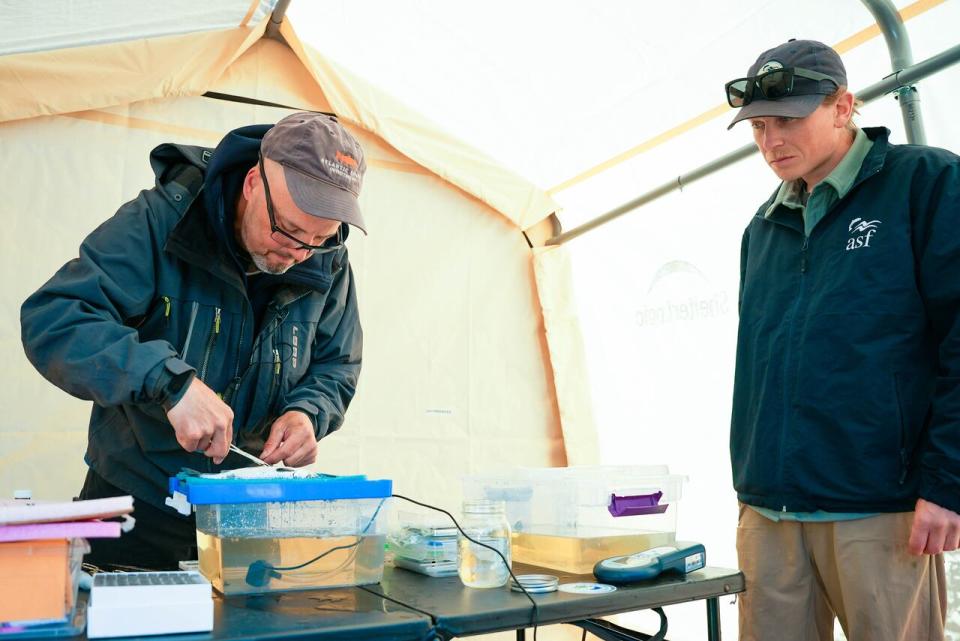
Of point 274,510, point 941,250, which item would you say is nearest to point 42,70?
point 274,510

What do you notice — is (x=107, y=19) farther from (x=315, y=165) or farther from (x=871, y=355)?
(x=871, y=355)

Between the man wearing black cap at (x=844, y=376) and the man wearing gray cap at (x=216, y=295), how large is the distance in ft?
3.04

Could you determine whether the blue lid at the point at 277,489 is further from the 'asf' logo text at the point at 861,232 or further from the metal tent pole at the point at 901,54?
the metal tent pole at the point at 901,54

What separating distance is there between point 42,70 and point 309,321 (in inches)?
55.6

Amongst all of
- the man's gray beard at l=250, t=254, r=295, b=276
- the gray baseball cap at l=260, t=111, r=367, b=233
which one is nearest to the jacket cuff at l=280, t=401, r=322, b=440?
the man's gray beard at l=250, t=254, r=295, b=276

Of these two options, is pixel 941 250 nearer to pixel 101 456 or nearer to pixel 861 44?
pixel 861 44

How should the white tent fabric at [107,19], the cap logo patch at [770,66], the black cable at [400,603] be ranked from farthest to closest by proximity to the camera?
the white tent fabric at [107,19] < the cap logo patch at [770,66] < the black cable at [400,603]

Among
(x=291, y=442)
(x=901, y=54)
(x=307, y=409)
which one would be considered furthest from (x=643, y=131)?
(x=291, y=442)

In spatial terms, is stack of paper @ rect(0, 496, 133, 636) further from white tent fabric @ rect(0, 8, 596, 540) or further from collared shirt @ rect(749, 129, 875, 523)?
white tent fabric @ rect(0, 8, 596, 540)

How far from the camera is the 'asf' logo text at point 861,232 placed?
1.51 meters

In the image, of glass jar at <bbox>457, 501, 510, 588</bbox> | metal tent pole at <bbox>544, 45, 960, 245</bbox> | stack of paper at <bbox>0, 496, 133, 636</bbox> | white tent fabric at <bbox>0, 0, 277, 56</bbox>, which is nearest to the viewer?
stack of paper at <bbox>0, 496, 133, 636</bbox>

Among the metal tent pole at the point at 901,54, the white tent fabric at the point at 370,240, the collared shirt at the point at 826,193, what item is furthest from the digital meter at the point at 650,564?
the white tent fabric at the point at 370,240

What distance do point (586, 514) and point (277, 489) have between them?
24.3 inches

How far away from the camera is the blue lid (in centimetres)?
108
